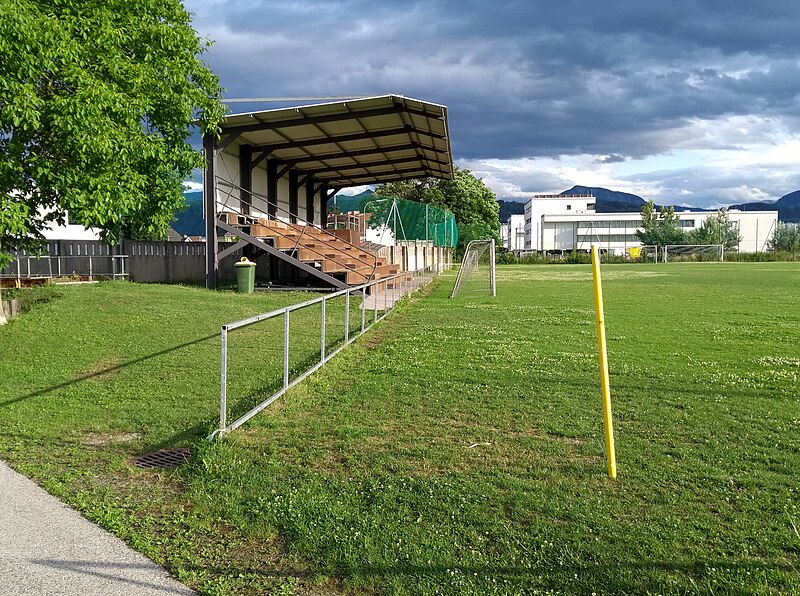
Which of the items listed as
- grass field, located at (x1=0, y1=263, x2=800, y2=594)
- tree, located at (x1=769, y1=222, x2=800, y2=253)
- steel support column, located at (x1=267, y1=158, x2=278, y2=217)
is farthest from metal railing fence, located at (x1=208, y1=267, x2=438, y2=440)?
tree, located at (x1=769, y1=222, x2=800, y2=253)

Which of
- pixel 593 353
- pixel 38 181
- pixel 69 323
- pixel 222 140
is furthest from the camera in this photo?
pixel 222 140

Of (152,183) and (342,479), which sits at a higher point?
(152,183)

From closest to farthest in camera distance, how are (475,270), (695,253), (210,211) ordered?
(210,211) < (475,270) < (695,253)

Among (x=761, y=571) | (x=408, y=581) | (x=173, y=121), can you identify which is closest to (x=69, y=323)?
(x=173, y=121)

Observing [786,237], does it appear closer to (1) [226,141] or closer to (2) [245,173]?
(2) [245,173]

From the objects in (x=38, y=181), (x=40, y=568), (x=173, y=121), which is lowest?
(x=40, y=568)

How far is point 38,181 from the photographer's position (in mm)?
11734

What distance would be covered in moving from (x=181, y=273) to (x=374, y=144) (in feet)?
28.7

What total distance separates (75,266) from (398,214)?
56.0ft

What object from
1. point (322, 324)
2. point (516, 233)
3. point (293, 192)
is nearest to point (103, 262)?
point (293, 192)

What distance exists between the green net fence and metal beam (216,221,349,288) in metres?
15.0

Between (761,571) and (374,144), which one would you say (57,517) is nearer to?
(761,571)

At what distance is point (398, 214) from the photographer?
121 ft

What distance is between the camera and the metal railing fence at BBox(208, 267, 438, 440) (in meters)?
6.13
